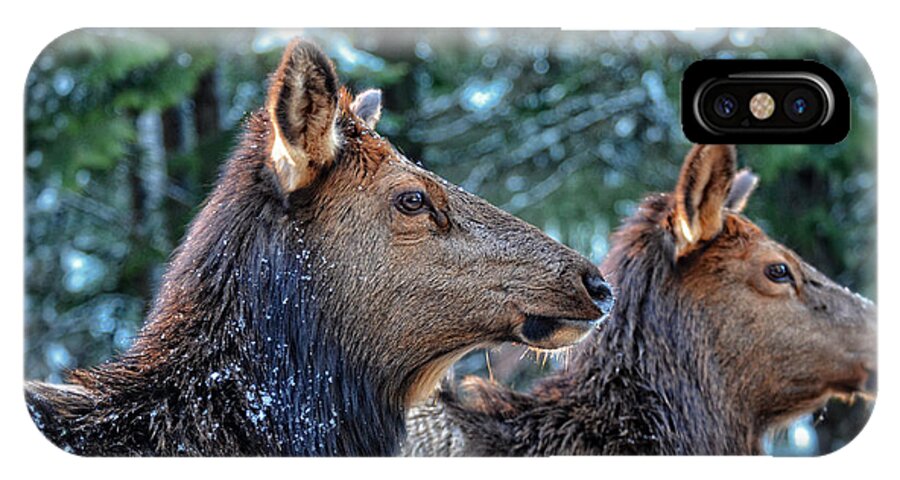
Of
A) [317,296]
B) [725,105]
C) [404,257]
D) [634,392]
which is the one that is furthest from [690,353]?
[317,296]

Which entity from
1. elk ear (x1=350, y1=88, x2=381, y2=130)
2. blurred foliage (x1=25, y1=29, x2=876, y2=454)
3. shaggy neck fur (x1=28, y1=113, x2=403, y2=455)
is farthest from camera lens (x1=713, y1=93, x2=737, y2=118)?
shaggy neck fur (x1=28, y1=113, x2=403, y2=455)

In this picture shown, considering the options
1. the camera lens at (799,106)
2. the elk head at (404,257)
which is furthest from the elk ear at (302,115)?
the camera lens at (799,106)

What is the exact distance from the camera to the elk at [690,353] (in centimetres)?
404

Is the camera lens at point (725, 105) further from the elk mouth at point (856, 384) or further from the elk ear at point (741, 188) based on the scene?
the elk mouth at point (856, 384)

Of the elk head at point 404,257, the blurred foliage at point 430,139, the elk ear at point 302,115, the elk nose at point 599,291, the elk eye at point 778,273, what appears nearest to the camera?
the elk ear at point 302,115

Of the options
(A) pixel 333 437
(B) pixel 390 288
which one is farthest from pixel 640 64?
(A) pixel 333 437

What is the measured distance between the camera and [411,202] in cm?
370

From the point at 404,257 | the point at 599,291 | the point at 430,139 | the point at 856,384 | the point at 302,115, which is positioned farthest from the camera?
the point at 856,384

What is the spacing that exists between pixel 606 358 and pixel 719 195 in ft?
1.93

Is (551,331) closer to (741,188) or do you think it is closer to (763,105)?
(741,188)

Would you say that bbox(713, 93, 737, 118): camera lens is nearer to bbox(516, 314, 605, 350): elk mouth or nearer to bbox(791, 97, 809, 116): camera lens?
bbox(791, 97, 809, 116): camera lens

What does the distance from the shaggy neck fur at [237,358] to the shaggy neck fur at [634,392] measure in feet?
1.35

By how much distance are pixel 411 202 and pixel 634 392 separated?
36.9 inches

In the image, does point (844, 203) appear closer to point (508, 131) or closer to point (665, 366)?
point (665, 366)
